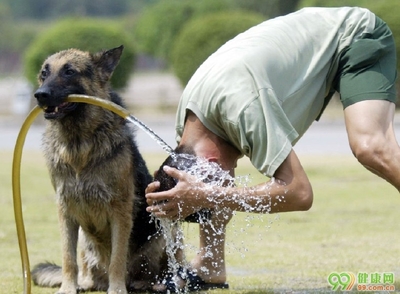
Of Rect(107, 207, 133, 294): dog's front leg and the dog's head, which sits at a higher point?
the dog's head

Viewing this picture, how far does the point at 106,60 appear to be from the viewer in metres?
6.86

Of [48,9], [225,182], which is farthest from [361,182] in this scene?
[48,9]

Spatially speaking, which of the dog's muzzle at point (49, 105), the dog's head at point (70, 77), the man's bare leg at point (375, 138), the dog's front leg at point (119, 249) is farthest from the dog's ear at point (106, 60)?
the man's bare leg at point (375, 138)

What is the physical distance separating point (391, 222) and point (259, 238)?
69.9 inches

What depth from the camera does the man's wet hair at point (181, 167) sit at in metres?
5.47

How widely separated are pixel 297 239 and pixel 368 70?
3.36 m

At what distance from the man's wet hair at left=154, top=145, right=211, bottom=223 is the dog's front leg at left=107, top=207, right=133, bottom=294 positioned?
3.25 feet

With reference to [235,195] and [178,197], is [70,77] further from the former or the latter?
[235,195]

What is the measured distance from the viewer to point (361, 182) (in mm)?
13766

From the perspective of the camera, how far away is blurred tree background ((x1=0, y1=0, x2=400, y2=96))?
97.7 feet

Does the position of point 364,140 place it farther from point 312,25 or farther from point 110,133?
point 110,133

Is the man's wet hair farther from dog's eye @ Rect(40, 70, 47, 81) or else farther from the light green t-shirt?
dog's eye @ Rect(40, 70, 47, 81)

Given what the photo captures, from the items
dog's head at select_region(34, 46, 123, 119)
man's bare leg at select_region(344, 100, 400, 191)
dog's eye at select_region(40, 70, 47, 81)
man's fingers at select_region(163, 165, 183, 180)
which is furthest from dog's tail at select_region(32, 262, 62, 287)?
man's bare leg at select_region(344, 100, 400, 191)

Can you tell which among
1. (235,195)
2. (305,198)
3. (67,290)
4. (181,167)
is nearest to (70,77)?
(181,167)
